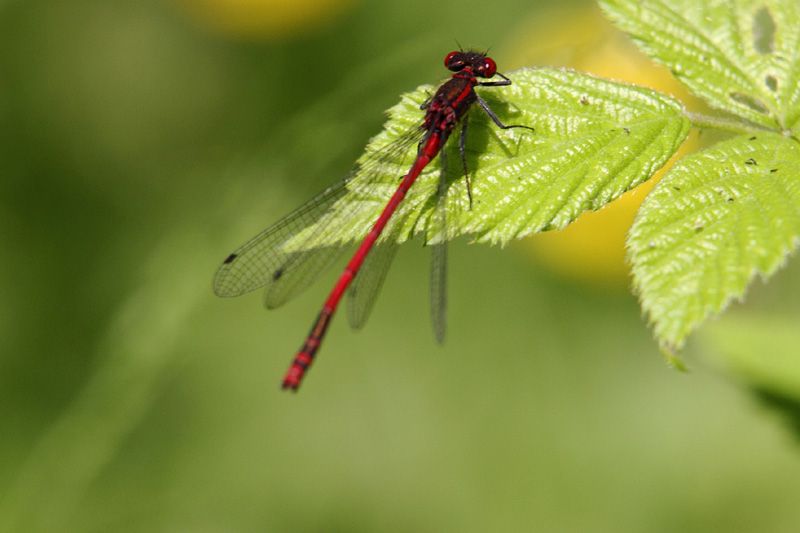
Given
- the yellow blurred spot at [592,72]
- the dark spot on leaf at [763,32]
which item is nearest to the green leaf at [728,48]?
the dark spot on leaf at [763,32]

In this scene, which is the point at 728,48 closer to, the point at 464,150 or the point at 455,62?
the point at 464,150

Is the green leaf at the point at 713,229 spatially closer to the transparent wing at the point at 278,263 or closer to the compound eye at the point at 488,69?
the transparent wing at the point at 278,263

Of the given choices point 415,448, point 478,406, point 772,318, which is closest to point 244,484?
point 415,448

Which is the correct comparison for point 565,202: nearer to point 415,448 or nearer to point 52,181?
point 415,448

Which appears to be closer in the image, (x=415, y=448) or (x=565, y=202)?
(x=565, y=202)

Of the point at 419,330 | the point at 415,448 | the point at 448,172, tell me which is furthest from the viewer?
the point at 419,330

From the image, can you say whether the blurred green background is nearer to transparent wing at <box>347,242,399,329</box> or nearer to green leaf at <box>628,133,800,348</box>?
transparent wing at <box>347,242,399,329</box>

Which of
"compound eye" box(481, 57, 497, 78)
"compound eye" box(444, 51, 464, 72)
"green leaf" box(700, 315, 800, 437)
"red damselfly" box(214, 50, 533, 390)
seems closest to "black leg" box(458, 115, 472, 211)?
"red damselfly" box(214, 50, 533, 390)
